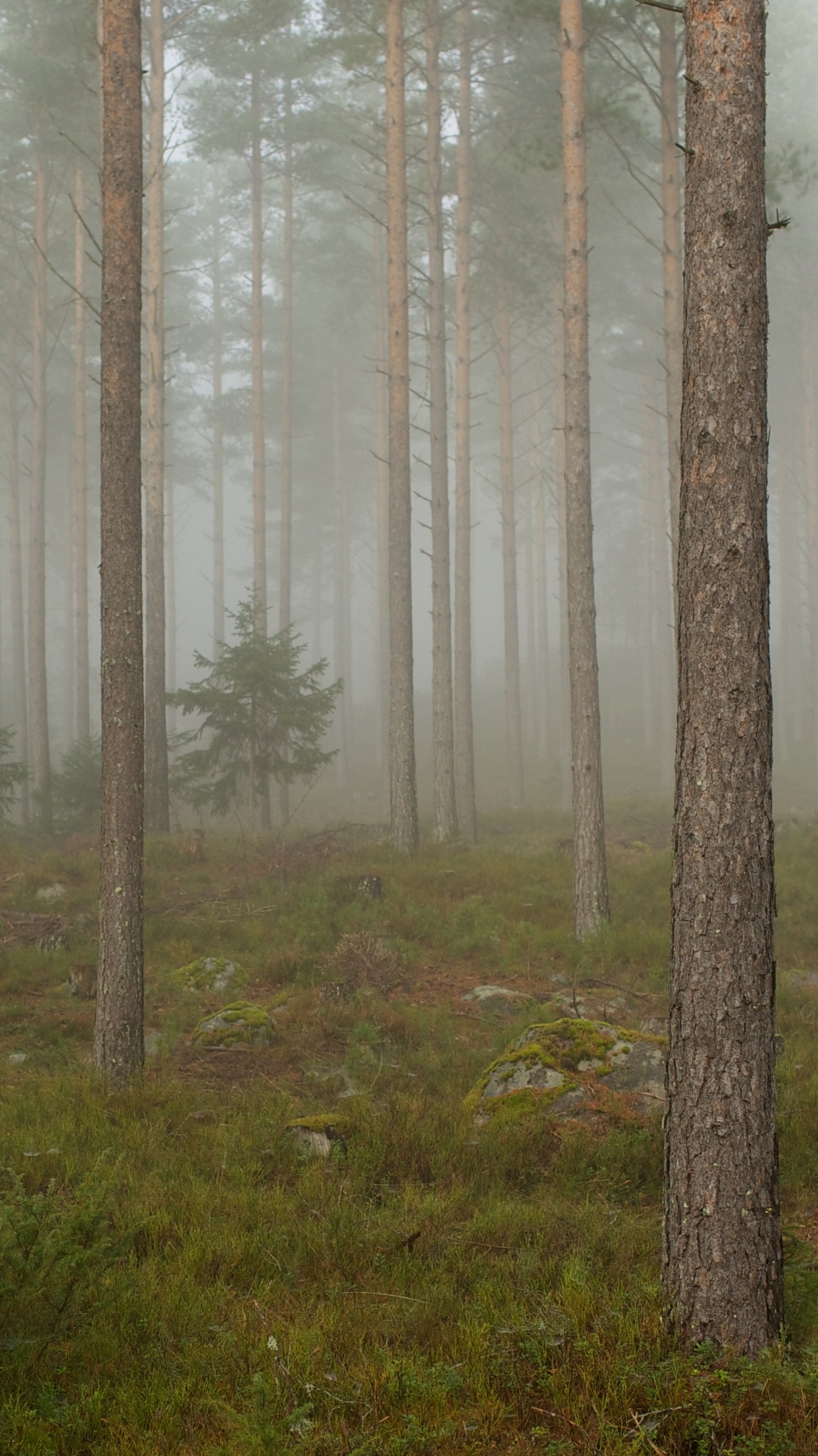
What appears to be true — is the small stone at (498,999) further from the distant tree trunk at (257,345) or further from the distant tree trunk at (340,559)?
the distant tree trunk at (340,559)

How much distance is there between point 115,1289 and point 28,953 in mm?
6309

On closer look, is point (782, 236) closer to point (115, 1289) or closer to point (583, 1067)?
point (583, 1067)

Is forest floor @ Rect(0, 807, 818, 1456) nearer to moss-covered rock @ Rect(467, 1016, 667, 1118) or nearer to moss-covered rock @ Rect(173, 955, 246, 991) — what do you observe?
moss-covered rock @ Rect(173, 955, 246, 991)

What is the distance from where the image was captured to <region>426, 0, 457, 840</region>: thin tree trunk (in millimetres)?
17234

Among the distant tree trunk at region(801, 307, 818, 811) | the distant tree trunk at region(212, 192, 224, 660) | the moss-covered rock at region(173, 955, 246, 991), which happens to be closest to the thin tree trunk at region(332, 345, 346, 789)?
the distant tree trunk at region(212, 192, 224, 660)

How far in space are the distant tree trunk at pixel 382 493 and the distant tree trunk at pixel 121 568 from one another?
18248 millimetres

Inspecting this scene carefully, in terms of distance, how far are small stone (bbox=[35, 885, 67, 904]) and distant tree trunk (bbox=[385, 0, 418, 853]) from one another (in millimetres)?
5196

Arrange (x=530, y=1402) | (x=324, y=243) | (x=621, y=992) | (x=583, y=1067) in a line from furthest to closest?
(x=324, y=243)
(x=621, y=992)
(x=583, y=1067)
(x=530, y=1402)

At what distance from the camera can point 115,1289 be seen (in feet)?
15.7

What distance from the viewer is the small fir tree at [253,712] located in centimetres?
1747

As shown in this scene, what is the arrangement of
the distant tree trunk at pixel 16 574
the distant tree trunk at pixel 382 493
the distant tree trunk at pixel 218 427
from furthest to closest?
the distant tree trunk at pixel 218 427 → the distant tree trunk at pixel 382 493 → the distant tree trunk at pixel 16 574

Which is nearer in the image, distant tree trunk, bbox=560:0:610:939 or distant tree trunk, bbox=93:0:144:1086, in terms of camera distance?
distant tree trunk, bbox=93:0:144:1086

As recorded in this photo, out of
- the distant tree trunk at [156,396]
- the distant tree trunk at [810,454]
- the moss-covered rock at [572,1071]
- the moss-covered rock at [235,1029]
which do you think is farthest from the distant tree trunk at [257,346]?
the moss-covered rock at [572,1071]

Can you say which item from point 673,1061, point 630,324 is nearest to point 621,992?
point 673,1061
